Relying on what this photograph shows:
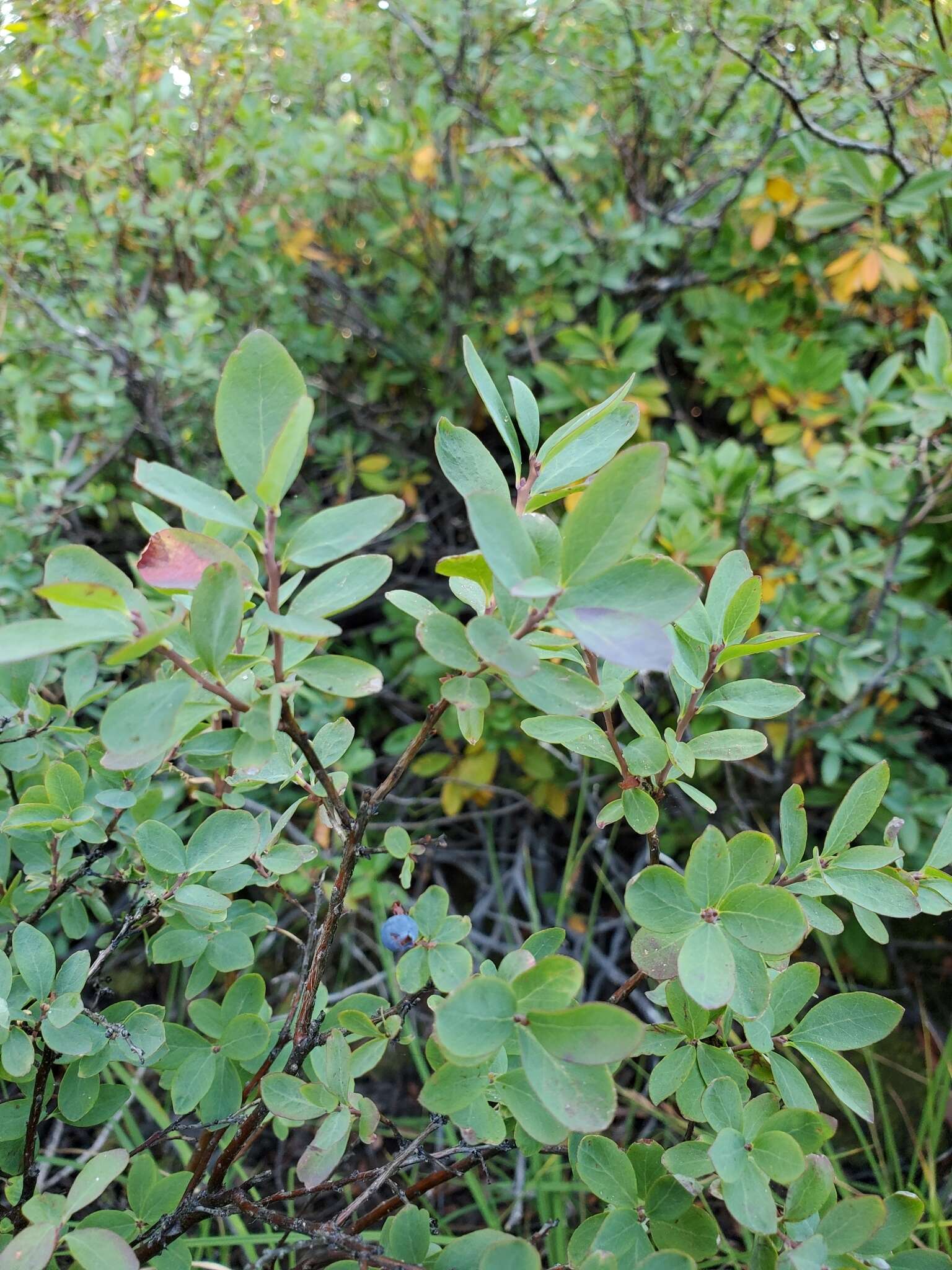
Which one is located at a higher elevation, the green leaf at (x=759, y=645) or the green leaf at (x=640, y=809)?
the green leaf at (x=759, y=645)

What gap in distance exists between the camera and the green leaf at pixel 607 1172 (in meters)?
0.56

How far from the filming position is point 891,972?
1.74 m

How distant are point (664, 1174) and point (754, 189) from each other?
173 cm

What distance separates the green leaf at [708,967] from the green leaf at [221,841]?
308 mm

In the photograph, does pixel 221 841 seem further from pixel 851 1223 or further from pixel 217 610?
pixel 851 1223

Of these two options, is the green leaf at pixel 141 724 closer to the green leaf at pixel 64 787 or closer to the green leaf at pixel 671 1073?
the green leaf at pixel 64 787

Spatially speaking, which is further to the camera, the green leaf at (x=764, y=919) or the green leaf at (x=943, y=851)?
the green leaf at (x=943, y=851)

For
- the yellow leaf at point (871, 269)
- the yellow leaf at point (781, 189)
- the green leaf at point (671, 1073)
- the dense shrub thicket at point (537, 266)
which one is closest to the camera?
the green leaf at point (671, 1073)

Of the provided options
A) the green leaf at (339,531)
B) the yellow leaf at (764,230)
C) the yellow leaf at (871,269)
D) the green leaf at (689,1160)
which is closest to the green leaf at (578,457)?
the green leaf at (339,531)

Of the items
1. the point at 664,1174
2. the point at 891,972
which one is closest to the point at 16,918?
the point at 664,1174

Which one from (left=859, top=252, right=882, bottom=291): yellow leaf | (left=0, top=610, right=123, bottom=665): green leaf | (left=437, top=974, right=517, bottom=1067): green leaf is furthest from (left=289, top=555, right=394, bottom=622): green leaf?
(left=859, top=252, right=882, bottom=291): yellow leaf

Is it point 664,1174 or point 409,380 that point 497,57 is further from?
point 664,1174

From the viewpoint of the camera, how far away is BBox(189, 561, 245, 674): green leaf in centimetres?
43

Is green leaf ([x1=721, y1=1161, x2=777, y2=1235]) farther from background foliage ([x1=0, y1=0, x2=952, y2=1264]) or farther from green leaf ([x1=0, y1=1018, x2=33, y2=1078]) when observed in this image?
background foliage ([x1=0, y1=0, x2=952, y2=1264])
